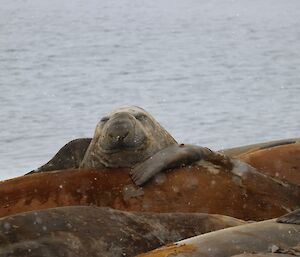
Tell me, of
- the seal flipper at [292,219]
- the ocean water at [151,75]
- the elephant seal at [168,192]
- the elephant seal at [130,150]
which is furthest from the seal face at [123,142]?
the ocean water at [151,75]

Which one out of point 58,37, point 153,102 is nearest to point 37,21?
point 58,37

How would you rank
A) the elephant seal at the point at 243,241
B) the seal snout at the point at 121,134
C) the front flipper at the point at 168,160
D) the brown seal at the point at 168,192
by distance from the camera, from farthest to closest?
the seal snout at the point at 121,134 < the front flipper at the point at 168,160 < the brown seal at the point at 168,192 < the elephant seal at the point at 243,241

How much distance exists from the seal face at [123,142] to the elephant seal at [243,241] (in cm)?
167

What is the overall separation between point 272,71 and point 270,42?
192 inches

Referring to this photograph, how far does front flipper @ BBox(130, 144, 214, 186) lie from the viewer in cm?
419

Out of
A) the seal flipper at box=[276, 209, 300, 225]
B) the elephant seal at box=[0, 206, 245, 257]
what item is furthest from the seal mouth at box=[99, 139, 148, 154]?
the seal flipper at box=[276, 209, 300, 225]

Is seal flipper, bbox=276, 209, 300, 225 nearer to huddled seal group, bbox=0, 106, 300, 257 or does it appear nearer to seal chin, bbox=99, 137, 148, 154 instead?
huddled seal group, bbox=0, 106, 300, 257

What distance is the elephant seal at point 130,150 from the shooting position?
4320 millimetres

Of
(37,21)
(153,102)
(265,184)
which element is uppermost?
(265,184)

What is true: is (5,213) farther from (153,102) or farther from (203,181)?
(153,102)

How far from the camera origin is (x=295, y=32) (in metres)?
22.1

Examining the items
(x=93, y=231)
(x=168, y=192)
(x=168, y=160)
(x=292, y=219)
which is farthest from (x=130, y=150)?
(x=292, y=219)

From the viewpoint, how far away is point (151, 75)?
15789mm

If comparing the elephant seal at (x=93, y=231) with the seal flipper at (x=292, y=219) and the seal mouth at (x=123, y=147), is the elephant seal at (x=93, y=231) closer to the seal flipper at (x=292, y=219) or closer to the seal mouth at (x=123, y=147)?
the seal flipper at (x=292, y=219)
